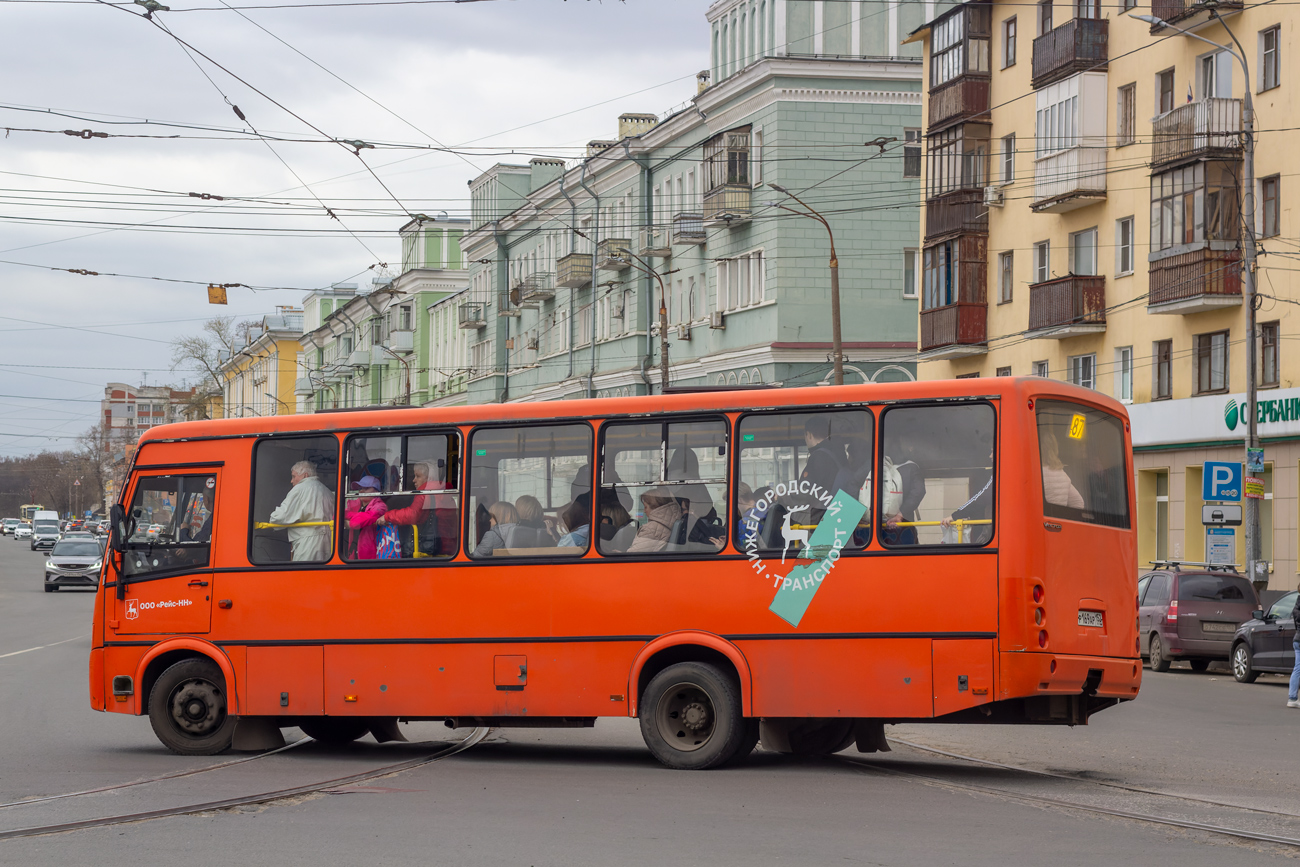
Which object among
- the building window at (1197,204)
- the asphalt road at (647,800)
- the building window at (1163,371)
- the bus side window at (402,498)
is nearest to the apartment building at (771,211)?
the building window at (1197,204)

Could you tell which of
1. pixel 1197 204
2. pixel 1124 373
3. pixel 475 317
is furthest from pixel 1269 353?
pixel 475 317

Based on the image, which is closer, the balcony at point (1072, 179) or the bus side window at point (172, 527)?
the bus side window at point (172, 527)

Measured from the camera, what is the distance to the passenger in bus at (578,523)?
12.8m

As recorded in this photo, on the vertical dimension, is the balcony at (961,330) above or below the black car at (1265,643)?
above

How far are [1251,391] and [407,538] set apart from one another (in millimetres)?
22714

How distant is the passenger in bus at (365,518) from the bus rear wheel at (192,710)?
1621mm

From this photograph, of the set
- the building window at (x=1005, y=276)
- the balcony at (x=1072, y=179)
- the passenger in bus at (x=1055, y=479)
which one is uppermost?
the balcony at (x=1072, y=179)

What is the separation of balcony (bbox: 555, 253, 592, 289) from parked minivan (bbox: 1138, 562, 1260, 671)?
119 feet

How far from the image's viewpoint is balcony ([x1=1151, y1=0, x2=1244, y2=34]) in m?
35.5

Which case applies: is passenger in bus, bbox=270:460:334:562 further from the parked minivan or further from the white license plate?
the parked minivan

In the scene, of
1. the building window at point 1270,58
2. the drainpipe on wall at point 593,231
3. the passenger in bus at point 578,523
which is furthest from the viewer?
the drainpipe on wall at point 593,231

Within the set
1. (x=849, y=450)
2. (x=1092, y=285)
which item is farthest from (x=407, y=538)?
(x=1092, y=285)

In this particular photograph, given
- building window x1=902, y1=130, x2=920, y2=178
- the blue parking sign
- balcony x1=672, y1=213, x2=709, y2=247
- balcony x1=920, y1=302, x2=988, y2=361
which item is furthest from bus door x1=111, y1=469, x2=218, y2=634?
balcony x1=672, y1=213, x2=709, y2=247

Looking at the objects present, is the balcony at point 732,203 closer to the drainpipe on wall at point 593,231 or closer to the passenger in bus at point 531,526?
the drainpipe on wall at point 593,231
